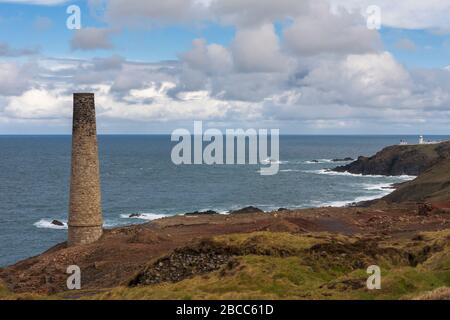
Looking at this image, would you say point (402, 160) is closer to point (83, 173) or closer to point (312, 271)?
point (83, 173)

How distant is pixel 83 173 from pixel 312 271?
20.2m

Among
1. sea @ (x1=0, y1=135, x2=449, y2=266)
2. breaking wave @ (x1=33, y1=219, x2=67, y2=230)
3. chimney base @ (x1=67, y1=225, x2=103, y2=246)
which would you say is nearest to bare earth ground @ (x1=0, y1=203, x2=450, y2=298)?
chimney base @ (x1=67, y1=225, x2=103, y2=246)

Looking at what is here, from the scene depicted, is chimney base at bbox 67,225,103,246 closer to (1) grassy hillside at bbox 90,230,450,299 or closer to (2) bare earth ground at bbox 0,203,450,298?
(2) bare earth ground at bbox 0,203,450,298

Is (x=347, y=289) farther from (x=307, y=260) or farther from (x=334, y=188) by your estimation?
(x=334, y=188)

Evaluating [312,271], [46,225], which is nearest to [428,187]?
[46,225]

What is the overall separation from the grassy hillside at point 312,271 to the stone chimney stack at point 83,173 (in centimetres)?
1421

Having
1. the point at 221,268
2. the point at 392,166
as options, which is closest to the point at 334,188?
the point at 392,166

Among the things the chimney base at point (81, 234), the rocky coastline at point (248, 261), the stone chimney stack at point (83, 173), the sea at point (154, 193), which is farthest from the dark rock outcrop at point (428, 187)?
the stone chimney stack at point (83, 173)

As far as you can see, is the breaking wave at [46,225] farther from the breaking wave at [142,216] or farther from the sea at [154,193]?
the breaking wave at [142,216]

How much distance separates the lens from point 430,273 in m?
24.0

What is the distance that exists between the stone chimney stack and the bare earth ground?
1.42 m

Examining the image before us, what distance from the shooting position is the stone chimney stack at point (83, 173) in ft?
136
